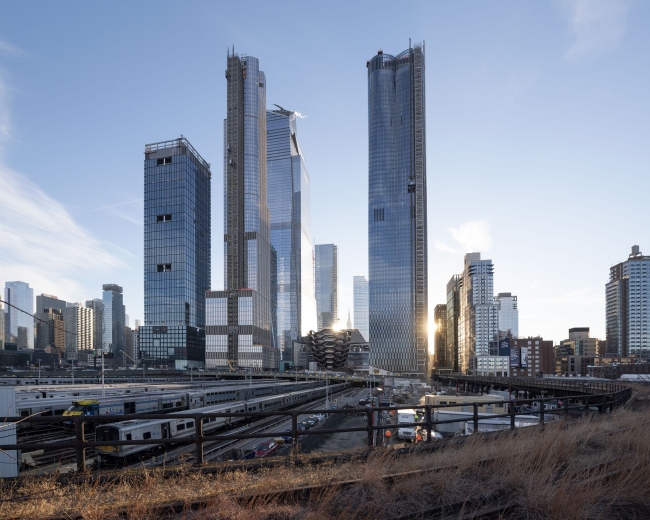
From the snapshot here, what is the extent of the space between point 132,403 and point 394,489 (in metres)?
34.9

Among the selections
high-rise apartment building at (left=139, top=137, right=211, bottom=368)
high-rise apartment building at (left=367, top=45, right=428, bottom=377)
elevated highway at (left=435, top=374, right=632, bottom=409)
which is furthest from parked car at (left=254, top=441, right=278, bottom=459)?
high-rise apartment building at (left=367, top=45, right=428, bottom=377)

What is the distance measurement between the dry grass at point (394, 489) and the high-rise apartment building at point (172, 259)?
169 metres

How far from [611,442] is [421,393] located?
300ft

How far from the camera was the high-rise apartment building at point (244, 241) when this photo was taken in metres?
156

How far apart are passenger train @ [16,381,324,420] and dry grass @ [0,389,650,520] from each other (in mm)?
18976

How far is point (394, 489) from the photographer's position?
5723mm

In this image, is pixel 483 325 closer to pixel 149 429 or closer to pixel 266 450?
pixel 266 450

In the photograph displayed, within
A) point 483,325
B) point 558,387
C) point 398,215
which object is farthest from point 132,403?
point 483,325

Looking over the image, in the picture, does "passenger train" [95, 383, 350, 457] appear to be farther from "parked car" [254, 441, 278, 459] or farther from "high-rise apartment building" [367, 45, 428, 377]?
"high-rise apartment building" [367, 45, 428, 377]

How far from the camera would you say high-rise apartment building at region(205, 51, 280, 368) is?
156 meters

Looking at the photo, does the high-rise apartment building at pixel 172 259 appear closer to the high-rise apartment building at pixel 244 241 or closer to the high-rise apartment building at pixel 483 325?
the high-rise apartment building at pixel 244 241

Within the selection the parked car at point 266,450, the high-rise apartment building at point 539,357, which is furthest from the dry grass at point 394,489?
the high-rise apartment building at point 539,357

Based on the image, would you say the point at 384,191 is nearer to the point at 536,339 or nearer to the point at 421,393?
the point at 536,339

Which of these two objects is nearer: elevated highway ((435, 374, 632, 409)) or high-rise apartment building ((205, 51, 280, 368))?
elevated highway ((435, 374, 632, 409))
